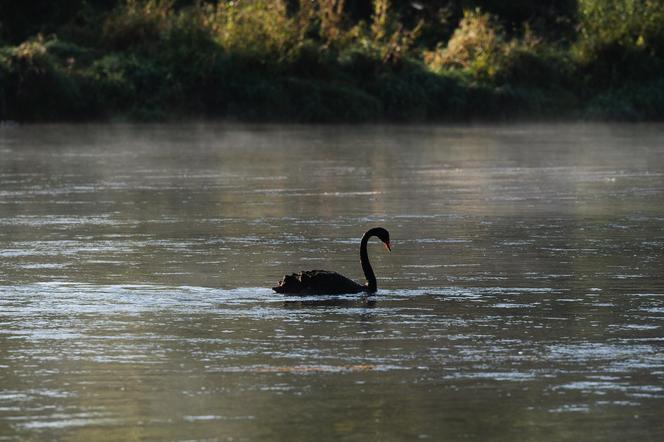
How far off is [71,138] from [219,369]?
31789mm

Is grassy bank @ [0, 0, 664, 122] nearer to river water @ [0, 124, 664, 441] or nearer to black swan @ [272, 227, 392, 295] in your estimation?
river water @ [0, 124, 664, 441]

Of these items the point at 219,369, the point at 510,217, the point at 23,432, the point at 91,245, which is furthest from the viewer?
the point at 510,217

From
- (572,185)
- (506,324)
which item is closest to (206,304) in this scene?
(506,324)

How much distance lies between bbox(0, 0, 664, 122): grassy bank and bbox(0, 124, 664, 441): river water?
18900 millimetres

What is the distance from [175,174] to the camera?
104ft

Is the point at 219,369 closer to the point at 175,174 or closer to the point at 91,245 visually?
the point at 91,245

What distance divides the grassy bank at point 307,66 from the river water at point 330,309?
1890 centimetres

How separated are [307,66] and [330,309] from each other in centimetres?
3826

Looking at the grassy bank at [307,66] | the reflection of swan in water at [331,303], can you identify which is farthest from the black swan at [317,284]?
the grassy bank at [307,66]

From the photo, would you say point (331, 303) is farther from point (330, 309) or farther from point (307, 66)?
point (307, 66)

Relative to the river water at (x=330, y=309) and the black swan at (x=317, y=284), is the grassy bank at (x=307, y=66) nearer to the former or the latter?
the river water at (x=330, y=309)

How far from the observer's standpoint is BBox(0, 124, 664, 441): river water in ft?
33.9

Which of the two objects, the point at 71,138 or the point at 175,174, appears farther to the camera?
the point at 71,138

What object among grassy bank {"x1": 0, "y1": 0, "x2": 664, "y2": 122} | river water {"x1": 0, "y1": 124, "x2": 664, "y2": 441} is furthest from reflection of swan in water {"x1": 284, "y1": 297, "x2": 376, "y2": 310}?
grassy bank {"x1": 0, "y1": 0, "x2": 664, "y2": 122}
